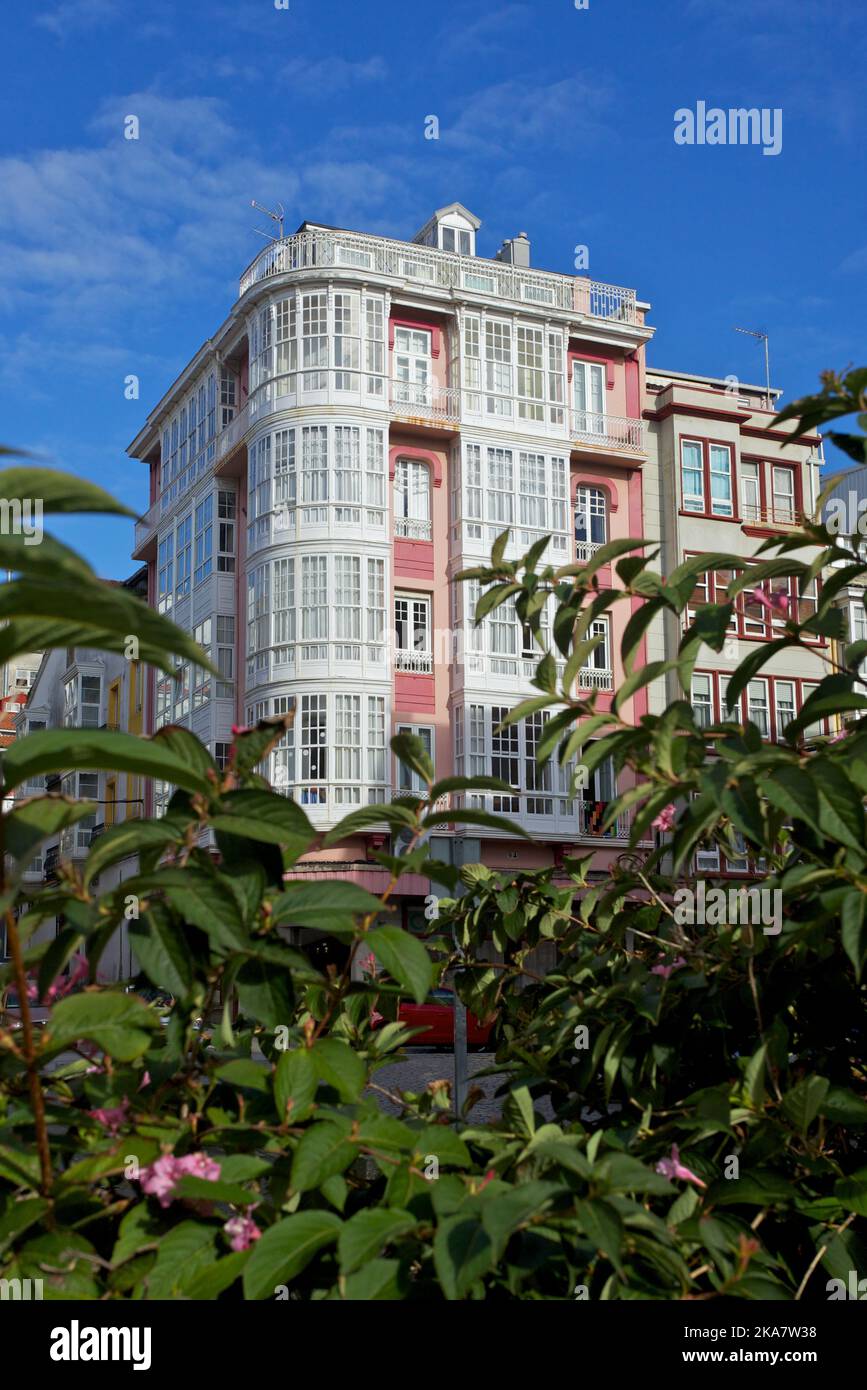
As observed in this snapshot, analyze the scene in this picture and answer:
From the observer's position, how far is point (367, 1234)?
1.53m

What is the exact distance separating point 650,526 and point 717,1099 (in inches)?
1280

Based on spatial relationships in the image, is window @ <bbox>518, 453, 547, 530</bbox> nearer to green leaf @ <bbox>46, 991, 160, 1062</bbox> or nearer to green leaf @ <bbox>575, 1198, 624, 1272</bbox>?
green leaf @ <bbox>46, 991, 160, 1062</bbox>

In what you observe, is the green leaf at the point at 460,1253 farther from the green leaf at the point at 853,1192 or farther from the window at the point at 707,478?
the window at the point at 707,478

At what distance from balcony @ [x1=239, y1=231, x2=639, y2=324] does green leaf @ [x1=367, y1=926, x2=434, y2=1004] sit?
99.2 ft

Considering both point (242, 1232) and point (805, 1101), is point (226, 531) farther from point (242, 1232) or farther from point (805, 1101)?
point (242, 1232)

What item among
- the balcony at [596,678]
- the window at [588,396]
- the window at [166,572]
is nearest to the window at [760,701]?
the balcony at [596,678]

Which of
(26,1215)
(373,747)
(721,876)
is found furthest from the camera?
(373,747)

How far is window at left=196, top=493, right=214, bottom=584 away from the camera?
33.9m

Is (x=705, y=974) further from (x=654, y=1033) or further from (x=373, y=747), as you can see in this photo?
(x=373, y=747)

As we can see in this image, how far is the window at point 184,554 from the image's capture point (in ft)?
117

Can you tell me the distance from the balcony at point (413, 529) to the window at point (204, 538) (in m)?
5.24

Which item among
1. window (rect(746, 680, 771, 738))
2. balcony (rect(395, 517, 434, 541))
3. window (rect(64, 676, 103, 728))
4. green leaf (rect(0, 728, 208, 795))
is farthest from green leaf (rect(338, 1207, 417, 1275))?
window (rect(64, 676, 103, 728))
